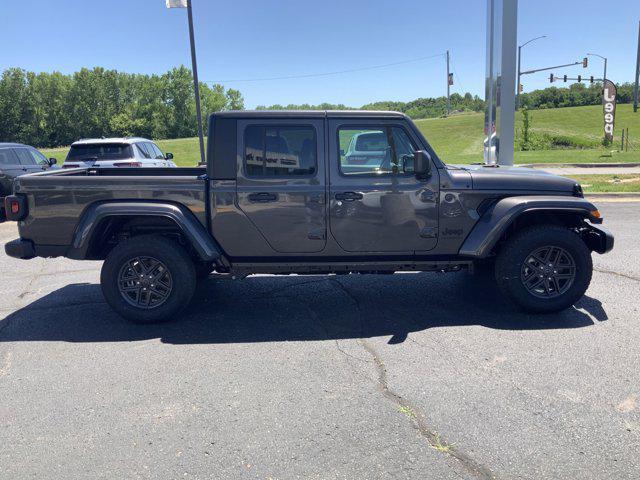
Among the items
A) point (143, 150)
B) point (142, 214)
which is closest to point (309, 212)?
point (142, 214)

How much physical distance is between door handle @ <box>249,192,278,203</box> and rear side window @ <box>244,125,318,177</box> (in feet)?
0.65

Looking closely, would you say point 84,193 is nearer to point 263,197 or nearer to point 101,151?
point 263,197

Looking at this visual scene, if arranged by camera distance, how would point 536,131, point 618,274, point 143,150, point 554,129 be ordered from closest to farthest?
point 618,274 → point 143,150 → point 536,131 → point 554,129

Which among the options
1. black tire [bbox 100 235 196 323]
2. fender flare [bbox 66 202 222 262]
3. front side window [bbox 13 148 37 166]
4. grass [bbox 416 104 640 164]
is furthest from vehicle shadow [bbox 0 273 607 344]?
grass [bbox 416 104 640 164]

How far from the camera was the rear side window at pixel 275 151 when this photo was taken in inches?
188

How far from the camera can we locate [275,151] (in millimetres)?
4785

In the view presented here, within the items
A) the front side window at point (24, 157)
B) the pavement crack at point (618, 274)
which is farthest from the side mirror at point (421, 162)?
the front side window at point (24, 157)

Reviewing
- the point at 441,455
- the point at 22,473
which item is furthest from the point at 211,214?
the point at 441,455

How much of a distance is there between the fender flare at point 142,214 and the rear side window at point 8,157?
9296 mm

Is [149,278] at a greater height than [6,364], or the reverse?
[149,278]

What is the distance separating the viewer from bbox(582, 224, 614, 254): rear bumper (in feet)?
16.2

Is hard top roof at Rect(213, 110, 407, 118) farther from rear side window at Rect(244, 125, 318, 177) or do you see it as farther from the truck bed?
the truck bed

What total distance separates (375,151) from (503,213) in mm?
1286

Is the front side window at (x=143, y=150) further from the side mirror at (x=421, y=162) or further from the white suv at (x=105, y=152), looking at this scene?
the side mirror at (x=421, y=162)
